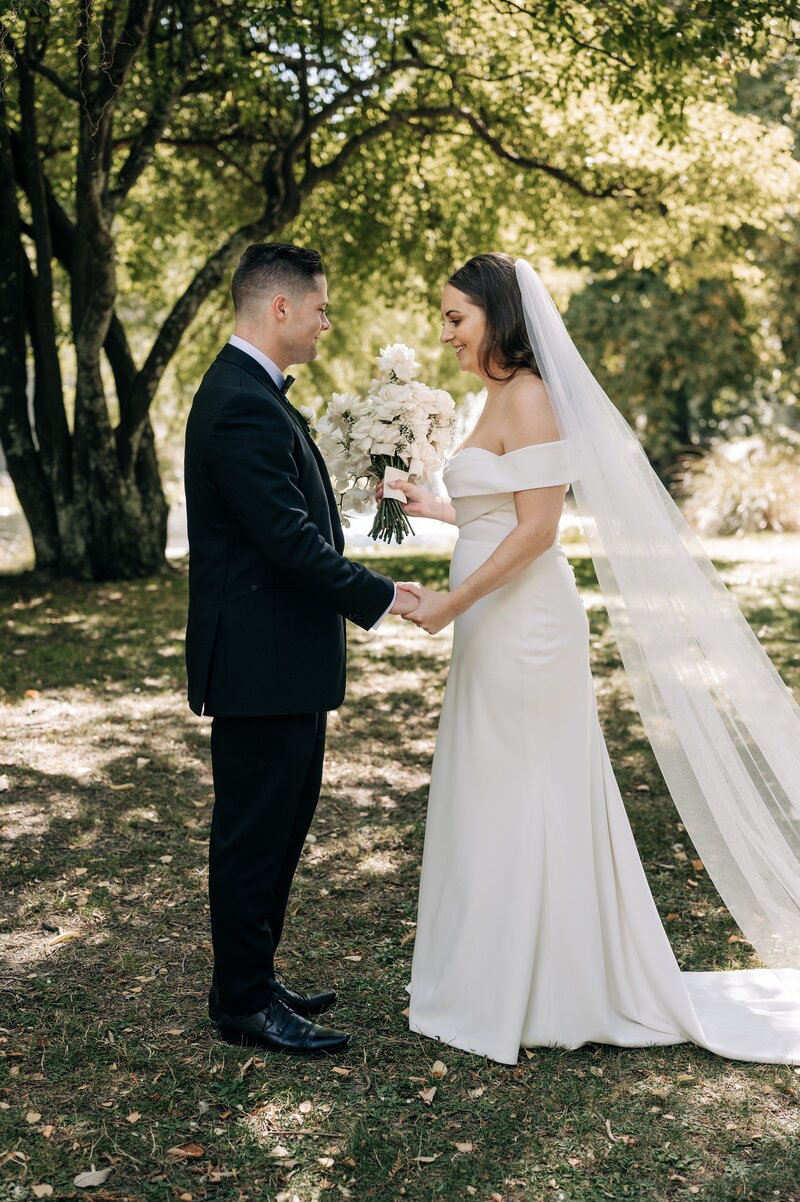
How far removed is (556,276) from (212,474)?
72.6ft

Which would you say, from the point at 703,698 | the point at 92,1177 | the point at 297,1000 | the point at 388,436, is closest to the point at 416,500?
the point at 388,436

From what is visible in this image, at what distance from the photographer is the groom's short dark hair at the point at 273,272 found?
3.58 metres

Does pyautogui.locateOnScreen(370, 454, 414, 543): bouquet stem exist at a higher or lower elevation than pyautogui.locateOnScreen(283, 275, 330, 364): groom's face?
lower

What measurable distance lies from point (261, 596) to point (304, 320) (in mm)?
910

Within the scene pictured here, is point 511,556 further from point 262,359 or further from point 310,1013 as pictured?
point 310,1013

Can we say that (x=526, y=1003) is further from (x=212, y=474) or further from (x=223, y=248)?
(x=223, y=248)

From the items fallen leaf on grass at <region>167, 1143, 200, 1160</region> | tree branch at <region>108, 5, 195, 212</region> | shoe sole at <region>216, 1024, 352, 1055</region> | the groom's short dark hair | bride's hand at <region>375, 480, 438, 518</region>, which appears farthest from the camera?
tree branch at <region>108, 5, 195, 212</region>

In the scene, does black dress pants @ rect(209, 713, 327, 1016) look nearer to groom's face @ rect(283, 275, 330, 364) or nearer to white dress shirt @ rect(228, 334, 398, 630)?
white dress shirt @ rect(228, 334, 398, 630)

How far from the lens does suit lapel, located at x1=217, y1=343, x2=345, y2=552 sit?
361cm

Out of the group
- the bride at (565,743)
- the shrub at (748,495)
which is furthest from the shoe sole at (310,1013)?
the shrub at (748,495)

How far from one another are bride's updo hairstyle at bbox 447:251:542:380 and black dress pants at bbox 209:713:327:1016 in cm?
143

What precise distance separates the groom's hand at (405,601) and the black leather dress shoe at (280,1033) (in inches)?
56.9

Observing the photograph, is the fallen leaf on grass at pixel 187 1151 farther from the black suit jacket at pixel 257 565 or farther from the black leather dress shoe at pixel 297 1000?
the black suit jacket at pixel 257 565

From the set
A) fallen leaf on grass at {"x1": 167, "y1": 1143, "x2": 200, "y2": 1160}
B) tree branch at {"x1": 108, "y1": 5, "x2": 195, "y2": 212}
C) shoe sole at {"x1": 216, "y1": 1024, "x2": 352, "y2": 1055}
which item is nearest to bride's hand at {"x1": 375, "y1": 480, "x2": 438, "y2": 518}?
shoe sole at {"x1": 216, "y1": 1024, "x2": 352, "y2": 1055}
